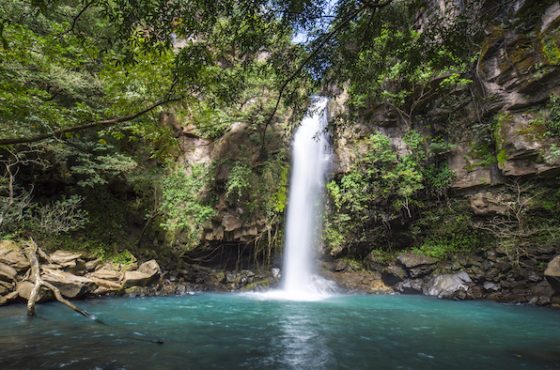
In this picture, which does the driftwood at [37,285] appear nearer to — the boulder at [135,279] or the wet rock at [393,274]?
the boulder at [135,279]

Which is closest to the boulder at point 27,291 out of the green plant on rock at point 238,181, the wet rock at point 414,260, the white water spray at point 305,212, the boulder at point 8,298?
the boulder at point 8,298

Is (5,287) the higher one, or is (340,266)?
(340,266)

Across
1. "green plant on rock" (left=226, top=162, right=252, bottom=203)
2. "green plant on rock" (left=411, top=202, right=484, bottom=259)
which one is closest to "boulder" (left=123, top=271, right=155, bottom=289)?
"green plant on rock" (left=226, top=162, right=252, bottom=203)

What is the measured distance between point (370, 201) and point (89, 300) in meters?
12.4

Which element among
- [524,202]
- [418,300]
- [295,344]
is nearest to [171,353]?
[295,344]

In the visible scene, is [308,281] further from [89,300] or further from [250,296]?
[89,300]

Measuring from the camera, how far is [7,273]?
955cm

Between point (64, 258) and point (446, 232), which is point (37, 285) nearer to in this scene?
point (64, 258)

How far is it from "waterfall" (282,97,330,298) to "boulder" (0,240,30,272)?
33.3ft

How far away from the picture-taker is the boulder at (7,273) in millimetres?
9461

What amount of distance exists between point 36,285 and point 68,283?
200 cm

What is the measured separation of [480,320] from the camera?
9.16 metres

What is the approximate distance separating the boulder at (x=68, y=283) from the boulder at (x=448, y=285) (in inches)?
514

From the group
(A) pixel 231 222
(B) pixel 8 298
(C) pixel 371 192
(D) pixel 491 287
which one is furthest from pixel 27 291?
(D) pixel 491 287
